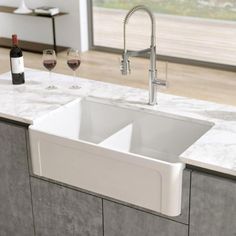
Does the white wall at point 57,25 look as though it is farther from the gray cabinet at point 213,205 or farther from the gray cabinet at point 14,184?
the gray cabinet at point 213,205

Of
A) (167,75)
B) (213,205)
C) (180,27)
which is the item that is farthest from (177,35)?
(213,205)

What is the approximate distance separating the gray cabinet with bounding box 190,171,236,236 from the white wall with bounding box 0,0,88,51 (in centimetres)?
514

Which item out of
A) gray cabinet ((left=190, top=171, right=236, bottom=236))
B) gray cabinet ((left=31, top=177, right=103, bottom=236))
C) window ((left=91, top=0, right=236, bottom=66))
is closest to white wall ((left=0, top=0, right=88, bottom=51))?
window ((left=91, top=0, right=236, bottom=66))

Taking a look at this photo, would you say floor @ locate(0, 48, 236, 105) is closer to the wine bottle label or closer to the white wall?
the white wall

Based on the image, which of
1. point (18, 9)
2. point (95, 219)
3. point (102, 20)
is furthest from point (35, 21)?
point (95, 219)

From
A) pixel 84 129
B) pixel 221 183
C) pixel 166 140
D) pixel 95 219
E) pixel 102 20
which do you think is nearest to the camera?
pixel 221 183

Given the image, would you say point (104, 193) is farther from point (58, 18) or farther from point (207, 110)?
point (58, 18)

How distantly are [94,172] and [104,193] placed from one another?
0.10 meters

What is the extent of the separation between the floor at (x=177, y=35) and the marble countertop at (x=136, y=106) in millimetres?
3455

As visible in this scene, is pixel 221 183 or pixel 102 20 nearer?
pixel 221 183

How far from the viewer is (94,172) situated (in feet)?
7.45

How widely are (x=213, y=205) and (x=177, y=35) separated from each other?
4628 millimetres

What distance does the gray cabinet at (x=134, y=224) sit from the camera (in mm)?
2211

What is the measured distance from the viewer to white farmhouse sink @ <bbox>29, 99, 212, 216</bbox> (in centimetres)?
212
